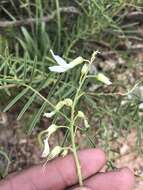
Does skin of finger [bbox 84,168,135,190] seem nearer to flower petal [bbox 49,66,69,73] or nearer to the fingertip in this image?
the fingertip

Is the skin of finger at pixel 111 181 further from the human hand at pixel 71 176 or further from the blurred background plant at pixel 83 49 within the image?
the blurred background plant at pixel 83 49

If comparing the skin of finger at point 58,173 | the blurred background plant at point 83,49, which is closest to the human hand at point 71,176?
the skin of finger at point 58,173

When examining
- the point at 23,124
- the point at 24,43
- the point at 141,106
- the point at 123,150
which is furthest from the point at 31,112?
the point at 141,106

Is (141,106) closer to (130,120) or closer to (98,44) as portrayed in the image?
(130,120)

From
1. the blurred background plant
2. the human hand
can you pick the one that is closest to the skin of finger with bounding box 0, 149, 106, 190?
the human hand

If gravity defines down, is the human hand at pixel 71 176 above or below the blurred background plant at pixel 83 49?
below

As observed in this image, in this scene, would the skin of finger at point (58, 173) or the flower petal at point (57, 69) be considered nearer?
the flower petal at point (57, 69)
